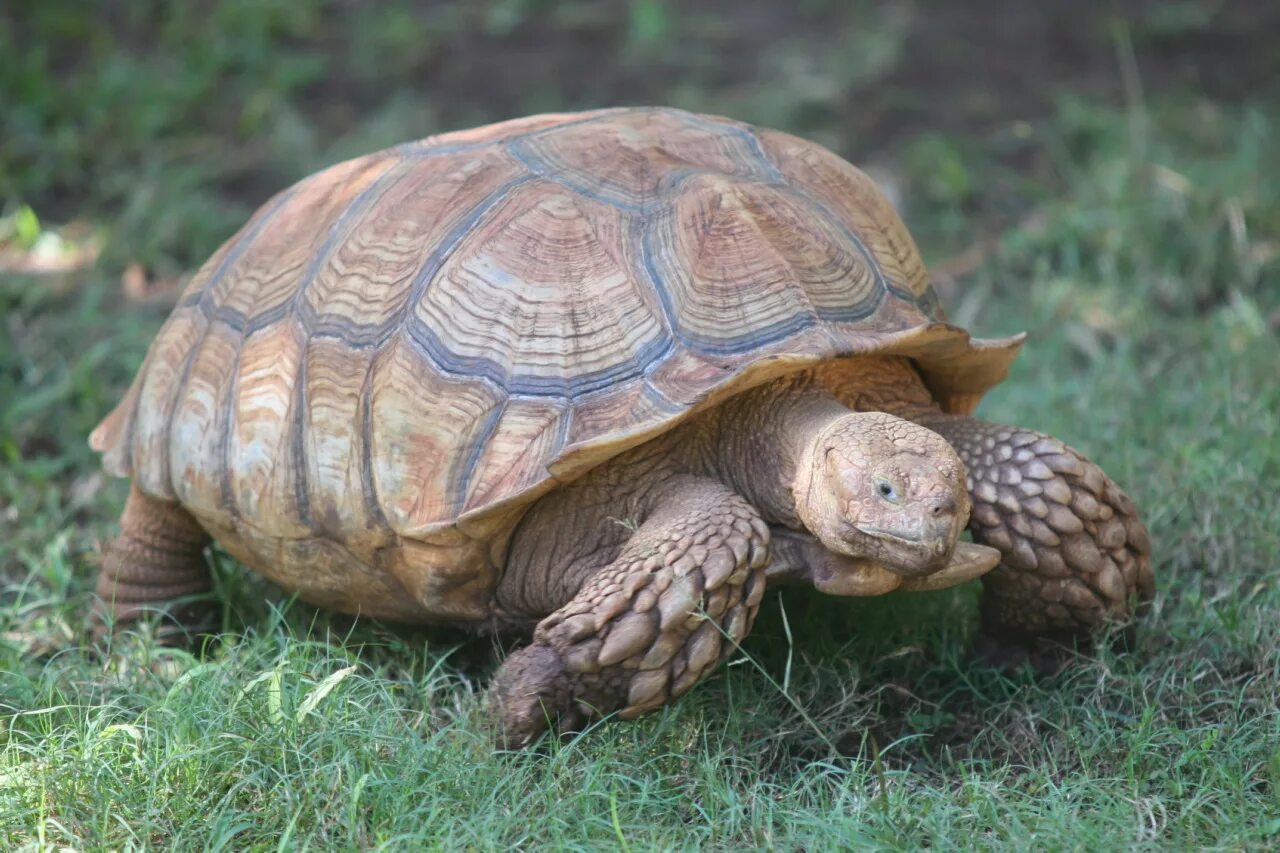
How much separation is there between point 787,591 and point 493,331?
1109 mm

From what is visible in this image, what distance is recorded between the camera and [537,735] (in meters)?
2.87

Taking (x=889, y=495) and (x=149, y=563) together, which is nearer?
(x=889, y=495)

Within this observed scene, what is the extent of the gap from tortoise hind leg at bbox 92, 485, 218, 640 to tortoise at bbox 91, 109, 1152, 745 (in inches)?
6.1

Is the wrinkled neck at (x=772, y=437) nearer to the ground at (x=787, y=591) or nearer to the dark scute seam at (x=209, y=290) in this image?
the ground at (x=787, y=591)

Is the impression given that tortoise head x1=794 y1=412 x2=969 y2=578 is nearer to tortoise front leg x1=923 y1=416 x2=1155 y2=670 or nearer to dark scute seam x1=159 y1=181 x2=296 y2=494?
tortoise front leg x1=923 y1=416 x2=1155 y2=670

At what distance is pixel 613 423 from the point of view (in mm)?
2816

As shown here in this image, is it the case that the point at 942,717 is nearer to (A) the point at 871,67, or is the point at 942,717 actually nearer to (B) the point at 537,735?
(B) the point at 537,735

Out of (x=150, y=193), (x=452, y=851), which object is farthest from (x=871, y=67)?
(x=452, y=851)

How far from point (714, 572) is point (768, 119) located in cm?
462

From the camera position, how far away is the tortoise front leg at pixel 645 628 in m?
2.73

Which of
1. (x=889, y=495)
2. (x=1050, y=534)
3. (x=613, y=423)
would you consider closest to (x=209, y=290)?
(x=613, y=423)

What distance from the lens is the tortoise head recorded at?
8.70 feet

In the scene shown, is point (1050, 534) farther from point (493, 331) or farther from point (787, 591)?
point (493, 331)

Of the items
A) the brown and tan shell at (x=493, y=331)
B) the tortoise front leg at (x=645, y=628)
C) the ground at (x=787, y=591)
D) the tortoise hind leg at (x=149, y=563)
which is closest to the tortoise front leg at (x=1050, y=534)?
the ground at (x=787, y=591)
